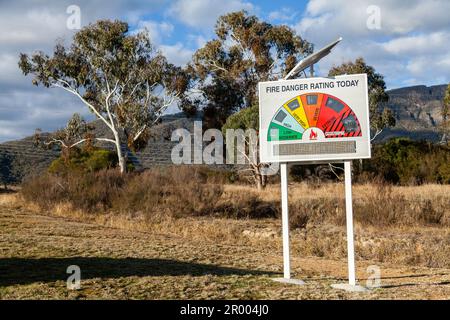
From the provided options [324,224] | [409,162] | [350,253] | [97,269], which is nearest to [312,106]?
[350,253]

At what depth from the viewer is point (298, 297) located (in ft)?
27.0

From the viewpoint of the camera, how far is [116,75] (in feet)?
120

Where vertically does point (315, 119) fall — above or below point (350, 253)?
above

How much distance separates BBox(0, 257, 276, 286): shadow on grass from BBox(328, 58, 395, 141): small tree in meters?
34.1

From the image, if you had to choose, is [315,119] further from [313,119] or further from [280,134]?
[280,134]

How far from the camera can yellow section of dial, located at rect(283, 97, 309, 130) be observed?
9547 mm

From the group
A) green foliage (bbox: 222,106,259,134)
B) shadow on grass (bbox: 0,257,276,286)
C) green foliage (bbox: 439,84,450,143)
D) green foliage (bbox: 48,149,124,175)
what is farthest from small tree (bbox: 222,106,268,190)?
shadow on grass (bbox: 0,257,276,286)

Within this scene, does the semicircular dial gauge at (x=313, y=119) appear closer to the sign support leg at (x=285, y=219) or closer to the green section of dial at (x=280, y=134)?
the green section of dial at (x=280, y=134)

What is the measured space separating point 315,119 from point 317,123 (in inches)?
3.0

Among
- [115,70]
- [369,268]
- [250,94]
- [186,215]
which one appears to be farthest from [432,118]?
[369,268]

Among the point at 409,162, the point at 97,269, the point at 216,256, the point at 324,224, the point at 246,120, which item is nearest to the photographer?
the point at 97,269

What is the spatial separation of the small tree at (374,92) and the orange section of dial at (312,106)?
114 ft

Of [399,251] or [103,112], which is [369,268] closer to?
[399,251]

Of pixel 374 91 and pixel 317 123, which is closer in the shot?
pixel 317 123
